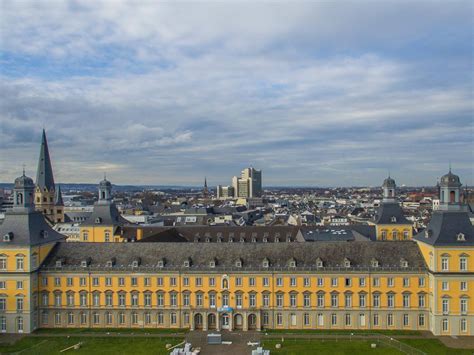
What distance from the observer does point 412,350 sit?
65188 mm

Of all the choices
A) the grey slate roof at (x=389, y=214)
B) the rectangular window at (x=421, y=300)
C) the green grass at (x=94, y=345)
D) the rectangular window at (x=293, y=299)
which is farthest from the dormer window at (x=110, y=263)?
the grey slate roof at (x=389, y=214)

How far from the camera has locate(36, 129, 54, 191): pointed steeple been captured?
141875 millimetres

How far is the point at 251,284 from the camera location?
7638cm

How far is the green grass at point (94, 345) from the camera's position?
66.3 metres

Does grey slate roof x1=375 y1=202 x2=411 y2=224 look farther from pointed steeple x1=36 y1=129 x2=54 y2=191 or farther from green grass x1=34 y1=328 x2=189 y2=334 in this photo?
pointed steeple x1=36 y1=129 x2=54 y2=191

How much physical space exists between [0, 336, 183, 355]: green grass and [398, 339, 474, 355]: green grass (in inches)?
1268

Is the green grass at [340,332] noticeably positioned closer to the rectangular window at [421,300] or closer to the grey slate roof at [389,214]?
the rectangular window at [421,300]

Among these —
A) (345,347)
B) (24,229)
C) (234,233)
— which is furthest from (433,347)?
(24,229)

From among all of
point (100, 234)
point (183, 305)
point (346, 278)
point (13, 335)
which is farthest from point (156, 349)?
point (100, 234)

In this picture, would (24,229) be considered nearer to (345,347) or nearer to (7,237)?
(7,237)

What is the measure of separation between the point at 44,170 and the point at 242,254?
289ft

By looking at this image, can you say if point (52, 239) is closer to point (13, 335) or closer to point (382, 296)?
point (13, 335)

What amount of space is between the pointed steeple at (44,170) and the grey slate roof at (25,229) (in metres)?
65.3

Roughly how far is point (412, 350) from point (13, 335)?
56.9m
